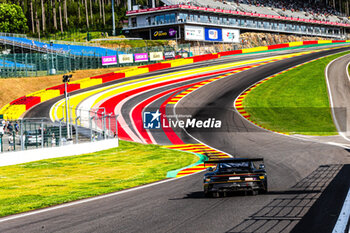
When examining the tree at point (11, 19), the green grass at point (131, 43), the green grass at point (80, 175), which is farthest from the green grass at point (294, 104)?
the tree at point (11, 19)

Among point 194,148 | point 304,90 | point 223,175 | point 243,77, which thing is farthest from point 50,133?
point 243,77

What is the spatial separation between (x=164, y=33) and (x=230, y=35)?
1667cm

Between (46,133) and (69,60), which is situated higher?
(69,60)

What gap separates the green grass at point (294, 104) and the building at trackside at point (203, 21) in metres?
40.3

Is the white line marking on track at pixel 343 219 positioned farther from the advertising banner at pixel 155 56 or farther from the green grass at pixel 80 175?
the advertising banner at pixel 155 56

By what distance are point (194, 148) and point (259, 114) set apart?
1262 cm

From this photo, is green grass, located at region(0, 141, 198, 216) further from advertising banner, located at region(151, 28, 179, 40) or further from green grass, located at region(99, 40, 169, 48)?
advertising banner, located at region(151, 28, 179, 40)

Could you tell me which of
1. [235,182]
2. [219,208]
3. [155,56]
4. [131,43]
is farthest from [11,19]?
[219,208]

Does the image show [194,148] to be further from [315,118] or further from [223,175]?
[223,175]

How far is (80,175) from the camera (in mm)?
21016

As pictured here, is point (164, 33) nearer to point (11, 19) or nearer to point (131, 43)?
point (131, 43)

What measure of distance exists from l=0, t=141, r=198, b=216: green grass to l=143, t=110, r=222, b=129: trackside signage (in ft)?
29.7

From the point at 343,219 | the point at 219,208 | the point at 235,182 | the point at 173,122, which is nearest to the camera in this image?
the point at 343,219

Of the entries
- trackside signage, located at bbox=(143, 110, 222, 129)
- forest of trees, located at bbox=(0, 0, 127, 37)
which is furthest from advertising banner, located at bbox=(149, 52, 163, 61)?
forest of trees, located at bbox=(0, 0, 127, 37)
